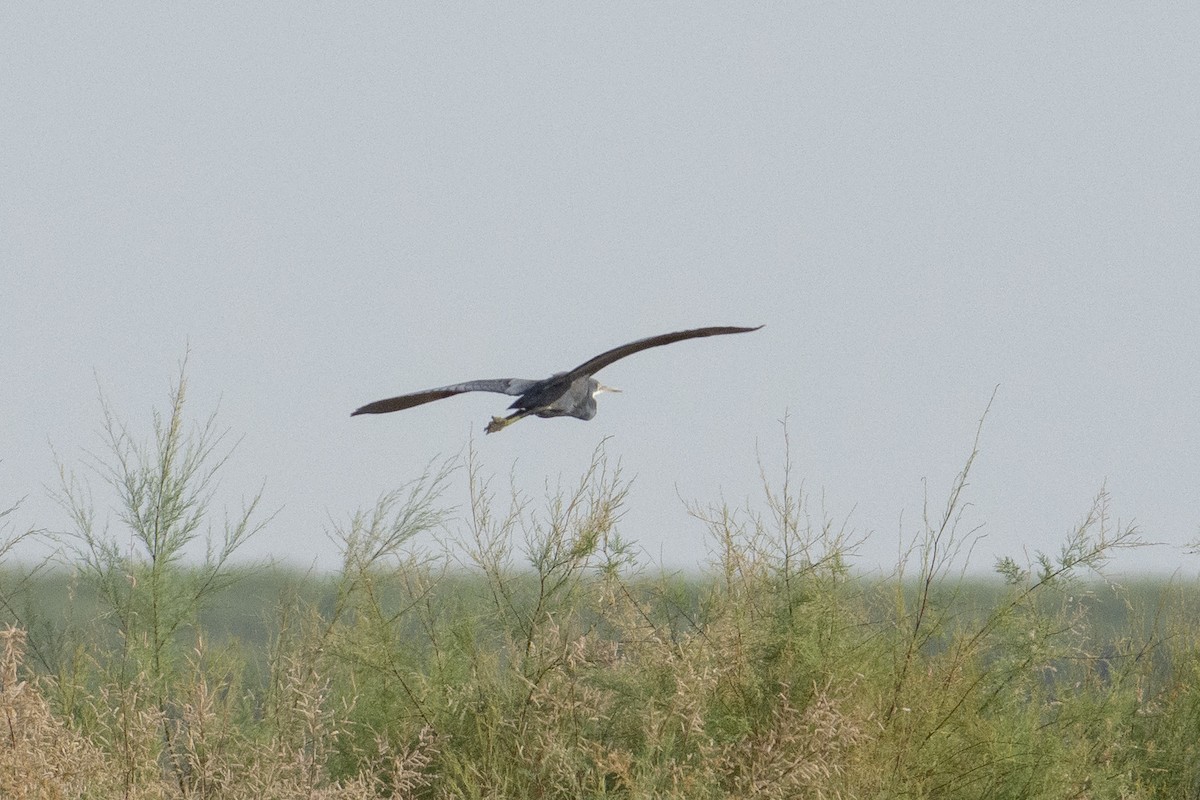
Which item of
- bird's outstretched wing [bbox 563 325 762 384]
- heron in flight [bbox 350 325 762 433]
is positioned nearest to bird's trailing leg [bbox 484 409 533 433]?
heron in flight [bbox 350 325 762 433]

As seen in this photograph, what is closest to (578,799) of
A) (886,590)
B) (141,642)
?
(886,590)

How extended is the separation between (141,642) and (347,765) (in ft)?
4.63

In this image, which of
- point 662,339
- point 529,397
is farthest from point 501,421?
point 662,339

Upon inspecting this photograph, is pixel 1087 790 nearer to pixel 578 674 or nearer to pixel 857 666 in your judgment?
pixel 857 666

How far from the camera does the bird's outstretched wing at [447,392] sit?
4.81 meters

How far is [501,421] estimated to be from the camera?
4949 millimetres

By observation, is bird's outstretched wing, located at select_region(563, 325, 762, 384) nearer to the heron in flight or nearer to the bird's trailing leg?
the heron in flight

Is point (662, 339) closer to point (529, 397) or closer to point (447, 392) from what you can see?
point (529, 397)

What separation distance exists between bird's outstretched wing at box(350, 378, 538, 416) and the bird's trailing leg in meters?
0.10

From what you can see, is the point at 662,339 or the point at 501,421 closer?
the point at 662,339

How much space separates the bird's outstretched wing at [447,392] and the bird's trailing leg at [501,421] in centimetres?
10

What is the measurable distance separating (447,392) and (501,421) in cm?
28

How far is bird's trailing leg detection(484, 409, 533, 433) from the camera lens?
4.89 meters

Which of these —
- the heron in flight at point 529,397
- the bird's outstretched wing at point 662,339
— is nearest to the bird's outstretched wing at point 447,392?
the heron in flight at point 529,397
